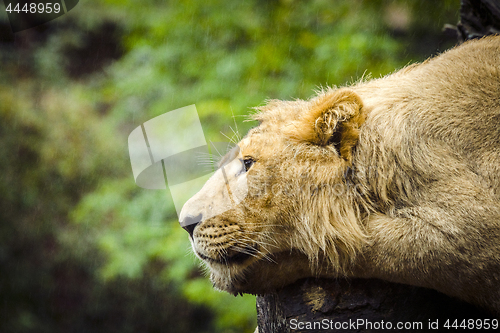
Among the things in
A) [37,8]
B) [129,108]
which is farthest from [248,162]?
[37,8]

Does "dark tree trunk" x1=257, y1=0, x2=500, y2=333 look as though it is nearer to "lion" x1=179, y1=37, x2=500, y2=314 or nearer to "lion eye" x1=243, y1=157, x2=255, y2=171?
"lion" x1=179, y1=37, x2=500, y2=314

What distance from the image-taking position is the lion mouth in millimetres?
1856

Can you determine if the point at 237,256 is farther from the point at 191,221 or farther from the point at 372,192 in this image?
the point at 372,192

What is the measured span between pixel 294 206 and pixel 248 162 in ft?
1.02

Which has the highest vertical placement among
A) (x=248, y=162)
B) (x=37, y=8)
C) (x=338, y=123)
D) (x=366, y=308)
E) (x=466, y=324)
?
(x=37, y=8)

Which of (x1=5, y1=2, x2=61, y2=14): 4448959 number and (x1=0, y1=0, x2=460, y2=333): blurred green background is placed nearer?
(x1=0, y1=0, x2=460, y2=333): blurred green background

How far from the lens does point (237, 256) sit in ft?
6.23

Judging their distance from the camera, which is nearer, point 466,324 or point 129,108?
point 466,324

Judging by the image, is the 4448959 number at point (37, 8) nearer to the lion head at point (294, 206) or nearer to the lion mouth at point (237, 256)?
the lion head at point (294, 206)

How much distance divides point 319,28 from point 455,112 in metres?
A: 2.38

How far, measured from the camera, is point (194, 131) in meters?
3.20

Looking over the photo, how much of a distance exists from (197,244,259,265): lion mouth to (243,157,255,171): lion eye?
0.37m

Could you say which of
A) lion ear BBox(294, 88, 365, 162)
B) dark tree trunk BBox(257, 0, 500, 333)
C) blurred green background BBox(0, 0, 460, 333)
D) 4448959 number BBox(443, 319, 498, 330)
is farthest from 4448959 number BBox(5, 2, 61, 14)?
4448959 number BBox(443, 319, 498, 330)

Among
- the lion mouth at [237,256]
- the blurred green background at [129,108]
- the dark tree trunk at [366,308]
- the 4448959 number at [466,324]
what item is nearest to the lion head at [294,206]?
the lion mouth at [237,256]
